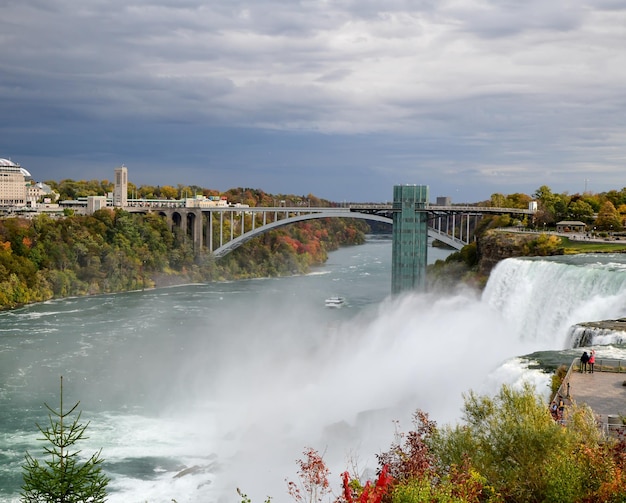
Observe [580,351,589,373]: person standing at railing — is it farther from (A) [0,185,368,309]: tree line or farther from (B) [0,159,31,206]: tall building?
(B) [0,159,31,206]: tall building

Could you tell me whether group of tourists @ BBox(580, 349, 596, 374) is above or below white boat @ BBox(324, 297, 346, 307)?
above

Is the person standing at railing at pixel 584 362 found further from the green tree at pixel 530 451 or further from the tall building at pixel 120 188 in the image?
the tall building at pixel 120 188

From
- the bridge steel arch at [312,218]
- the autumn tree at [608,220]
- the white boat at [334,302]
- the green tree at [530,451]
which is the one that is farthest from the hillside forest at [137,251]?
the green tree at [530,451]

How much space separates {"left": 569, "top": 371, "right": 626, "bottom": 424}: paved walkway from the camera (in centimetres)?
997

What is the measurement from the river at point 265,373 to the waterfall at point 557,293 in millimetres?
42

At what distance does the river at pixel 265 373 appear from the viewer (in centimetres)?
1447

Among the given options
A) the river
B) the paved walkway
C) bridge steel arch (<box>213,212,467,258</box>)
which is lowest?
the river

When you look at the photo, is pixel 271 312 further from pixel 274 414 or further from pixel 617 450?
pixel 617 450

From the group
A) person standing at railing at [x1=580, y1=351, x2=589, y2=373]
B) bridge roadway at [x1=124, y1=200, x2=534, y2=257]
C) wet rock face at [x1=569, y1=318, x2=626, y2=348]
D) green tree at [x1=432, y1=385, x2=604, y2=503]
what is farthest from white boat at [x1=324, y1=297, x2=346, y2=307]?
green tree at [x1=432, y1=385, x2=604, y2=503]

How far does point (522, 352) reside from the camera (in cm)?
1783

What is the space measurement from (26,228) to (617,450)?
39004 millimetres

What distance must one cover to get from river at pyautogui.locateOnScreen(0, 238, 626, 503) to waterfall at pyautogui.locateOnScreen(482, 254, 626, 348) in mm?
42

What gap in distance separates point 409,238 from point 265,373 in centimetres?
1402

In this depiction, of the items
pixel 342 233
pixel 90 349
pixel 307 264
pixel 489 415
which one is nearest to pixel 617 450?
pixel 489 415
